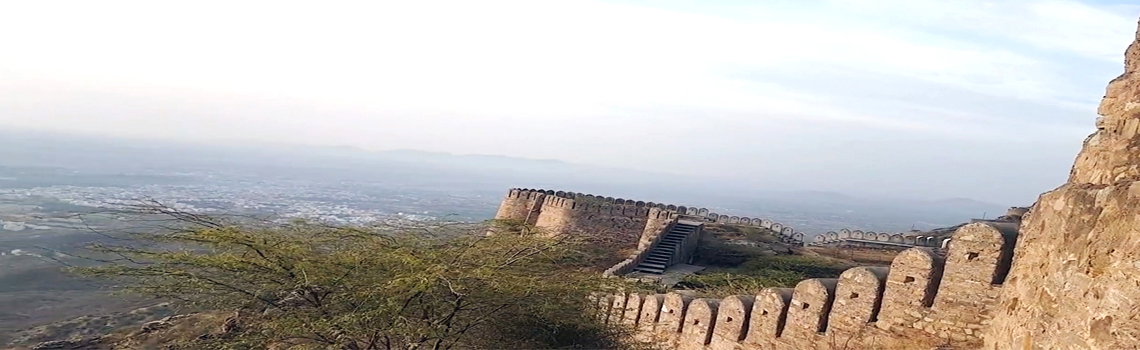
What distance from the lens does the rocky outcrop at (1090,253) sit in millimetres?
3354

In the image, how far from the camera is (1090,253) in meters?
3.69

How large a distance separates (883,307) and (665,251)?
16420mm

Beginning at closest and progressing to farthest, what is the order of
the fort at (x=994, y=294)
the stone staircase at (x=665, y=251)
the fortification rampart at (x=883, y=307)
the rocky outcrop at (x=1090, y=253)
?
→ the rocky outcrop at (x=1090, y=253) < the fort at (x=994, y=294) < the fortification rampart at (x=883, y=307) < the stone staircase at (x=665, y=251)

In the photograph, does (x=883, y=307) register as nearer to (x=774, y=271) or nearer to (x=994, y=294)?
(x=994, y=294)

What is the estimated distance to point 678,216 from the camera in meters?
26.6

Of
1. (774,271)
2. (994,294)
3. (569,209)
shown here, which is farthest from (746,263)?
(994,294)

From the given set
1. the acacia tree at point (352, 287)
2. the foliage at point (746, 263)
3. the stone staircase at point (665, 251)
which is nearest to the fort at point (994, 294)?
the acacia tree at point (352, 287)

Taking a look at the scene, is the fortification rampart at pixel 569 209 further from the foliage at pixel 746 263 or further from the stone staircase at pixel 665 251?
the stone staircase at pixel 665 251

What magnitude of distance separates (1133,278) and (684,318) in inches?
260

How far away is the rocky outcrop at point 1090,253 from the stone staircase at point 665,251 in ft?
53.2

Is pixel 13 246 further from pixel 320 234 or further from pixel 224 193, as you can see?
pixel 320 234

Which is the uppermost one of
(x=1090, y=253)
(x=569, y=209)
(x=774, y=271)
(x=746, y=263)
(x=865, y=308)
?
(x=1090, y=253)

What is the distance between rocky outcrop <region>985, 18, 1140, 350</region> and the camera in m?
3.35

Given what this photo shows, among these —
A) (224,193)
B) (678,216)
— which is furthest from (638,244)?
(224,193)
